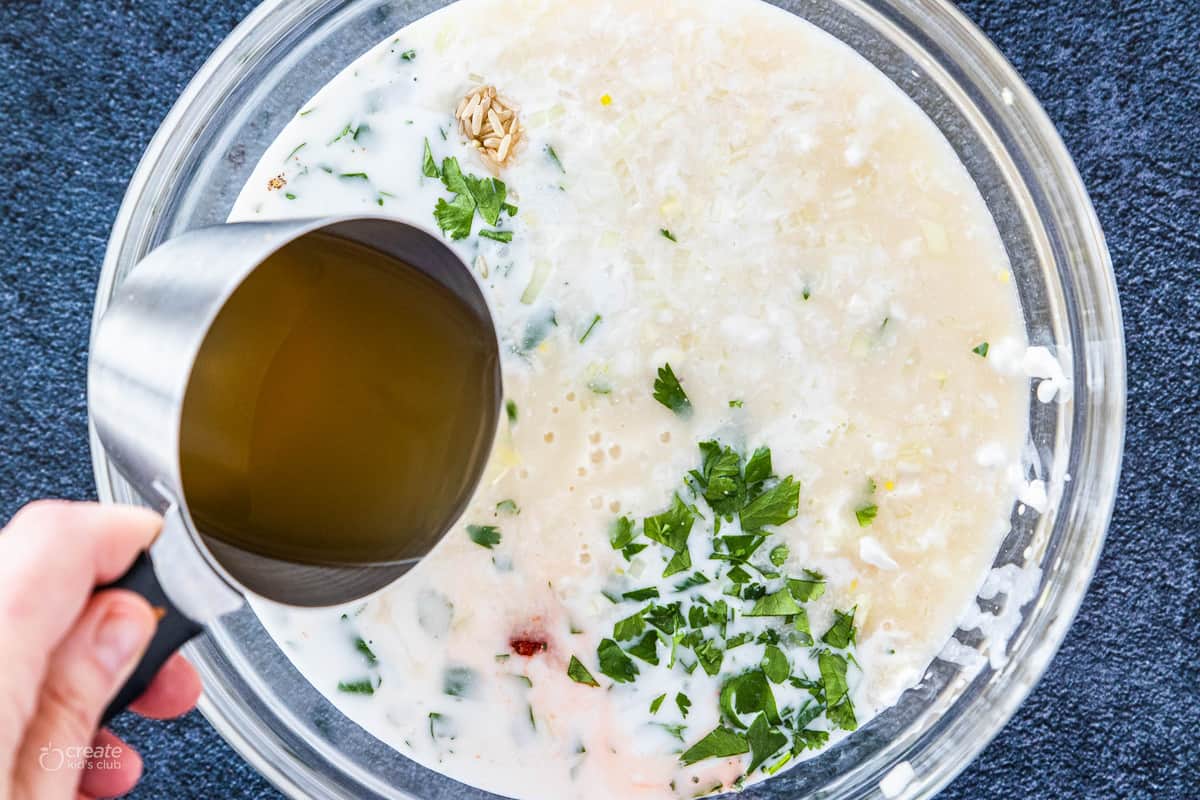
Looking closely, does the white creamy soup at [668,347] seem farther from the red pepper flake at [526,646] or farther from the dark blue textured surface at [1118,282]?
the dark blue textured surface at [1118,282]

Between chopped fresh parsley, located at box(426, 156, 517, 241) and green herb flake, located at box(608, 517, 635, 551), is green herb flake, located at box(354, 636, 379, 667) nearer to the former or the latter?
green herb flake, located at box(608, 517, 635, 551)

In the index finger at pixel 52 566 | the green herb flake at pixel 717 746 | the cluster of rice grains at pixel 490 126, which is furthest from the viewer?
the green herb flake at pixel 717 746

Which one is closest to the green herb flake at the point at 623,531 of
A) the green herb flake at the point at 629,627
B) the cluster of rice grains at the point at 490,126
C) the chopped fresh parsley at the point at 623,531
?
the chopped fresh parsley at the point at 623,531

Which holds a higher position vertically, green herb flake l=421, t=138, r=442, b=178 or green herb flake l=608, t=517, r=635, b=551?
green herb flake l=421, t=138, r=442, b=178

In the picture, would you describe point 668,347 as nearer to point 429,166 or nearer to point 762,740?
point 429,166

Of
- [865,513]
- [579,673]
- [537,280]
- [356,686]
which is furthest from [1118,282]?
[356,686]

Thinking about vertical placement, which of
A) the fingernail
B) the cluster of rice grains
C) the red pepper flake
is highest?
the cluster of rice grains

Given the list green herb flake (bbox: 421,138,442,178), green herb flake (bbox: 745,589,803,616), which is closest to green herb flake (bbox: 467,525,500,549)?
green herb flake (bbox: 745,589,803,616)
